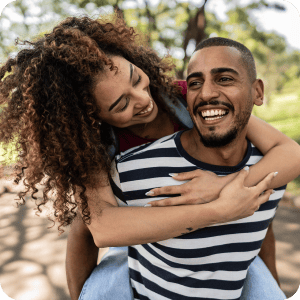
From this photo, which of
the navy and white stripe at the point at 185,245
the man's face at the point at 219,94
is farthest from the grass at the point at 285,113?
the navy and white stripe at the point at 185,245

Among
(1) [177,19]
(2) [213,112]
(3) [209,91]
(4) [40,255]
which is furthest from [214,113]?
(1) [177,19]

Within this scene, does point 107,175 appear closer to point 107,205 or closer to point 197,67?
point 107,205

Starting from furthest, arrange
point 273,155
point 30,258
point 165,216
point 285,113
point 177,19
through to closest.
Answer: point 285,113 < point 177,19 < point 30,258 < point 273,155 < point 165,216

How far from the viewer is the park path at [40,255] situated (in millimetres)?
3000

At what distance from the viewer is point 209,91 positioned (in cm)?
142

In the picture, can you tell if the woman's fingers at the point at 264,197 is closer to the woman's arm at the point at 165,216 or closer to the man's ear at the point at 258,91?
the woman's arm at the point at 165,216

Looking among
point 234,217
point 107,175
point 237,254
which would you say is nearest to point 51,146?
point 107,175

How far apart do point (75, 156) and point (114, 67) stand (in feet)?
1.79

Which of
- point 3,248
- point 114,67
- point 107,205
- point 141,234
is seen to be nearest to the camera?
point 141,234

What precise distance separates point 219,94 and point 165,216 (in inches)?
26.4

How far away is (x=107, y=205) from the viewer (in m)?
1.45

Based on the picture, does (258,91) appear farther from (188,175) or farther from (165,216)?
(165,216)

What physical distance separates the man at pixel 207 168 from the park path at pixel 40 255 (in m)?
1.85

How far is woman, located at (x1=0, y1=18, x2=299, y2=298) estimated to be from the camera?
144 cm
